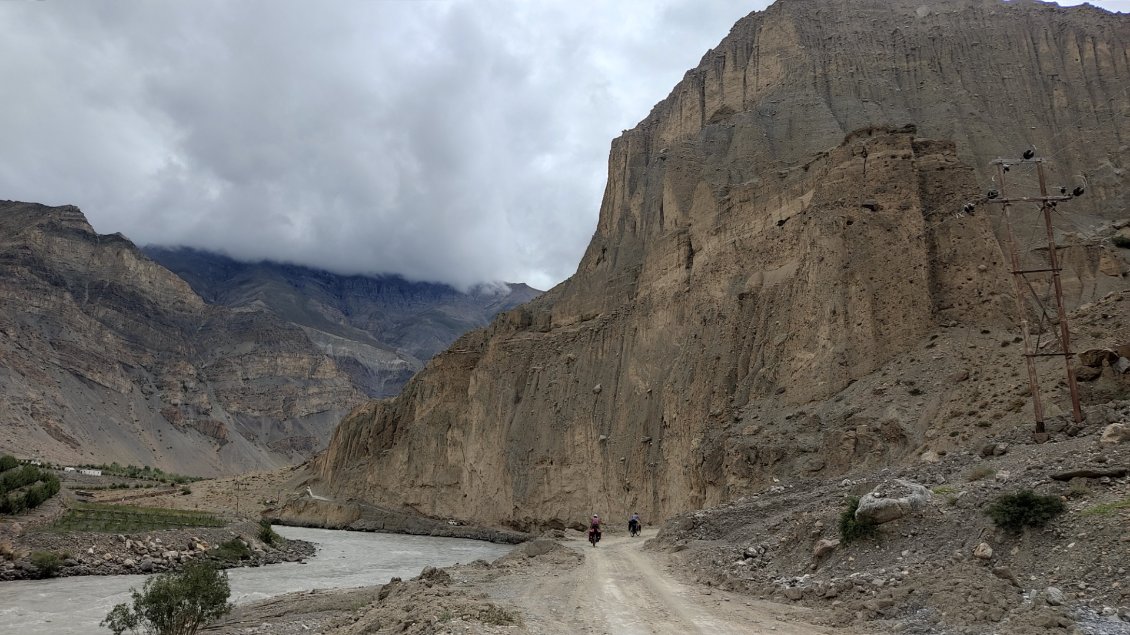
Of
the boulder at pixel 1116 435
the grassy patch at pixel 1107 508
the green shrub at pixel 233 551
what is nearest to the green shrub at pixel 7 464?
the green shrub at pixel 233 551

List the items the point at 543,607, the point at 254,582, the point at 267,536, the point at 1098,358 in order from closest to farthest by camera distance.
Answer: the point at 543,607, the point at 1098,358, the point at 254,582, the point at 267,536

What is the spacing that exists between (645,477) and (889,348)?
17818 mm

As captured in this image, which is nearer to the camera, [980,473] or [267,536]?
[980,473]

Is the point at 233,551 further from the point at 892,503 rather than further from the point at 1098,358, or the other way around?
the point at 1098,358

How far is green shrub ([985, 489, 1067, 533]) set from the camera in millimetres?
10828

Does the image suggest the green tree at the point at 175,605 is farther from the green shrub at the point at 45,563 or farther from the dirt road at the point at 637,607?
the green shrub at the point at 45,563

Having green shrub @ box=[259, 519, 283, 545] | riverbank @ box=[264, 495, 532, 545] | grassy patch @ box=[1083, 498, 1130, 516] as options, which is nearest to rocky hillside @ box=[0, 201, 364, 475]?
riverbank @ box=[264, 495, 532, 545]

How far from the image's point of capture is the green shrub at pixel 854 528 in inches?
535

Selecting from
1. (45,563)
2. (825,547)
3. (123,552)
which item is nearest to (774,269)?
(825,547)

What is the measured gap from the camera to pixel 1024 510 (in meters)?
11.1

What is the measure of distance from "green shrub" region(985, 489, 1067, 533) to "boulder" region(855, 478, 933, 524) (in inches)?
74.6

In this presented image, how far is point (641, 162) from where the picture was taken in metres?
65.2

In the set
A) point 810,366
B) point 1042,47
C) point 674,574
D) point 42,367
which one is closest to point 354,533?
point 810,366

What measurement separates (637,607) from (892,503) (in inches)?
200
